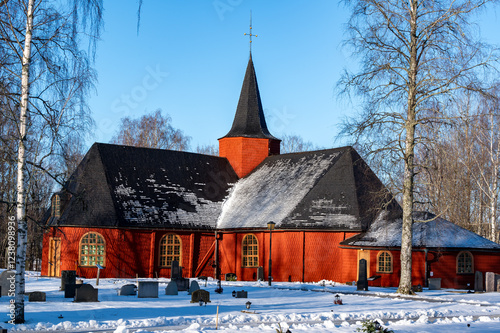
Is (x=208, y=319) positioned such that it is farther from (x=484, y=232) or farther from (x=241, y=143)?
(x=484, y=232)

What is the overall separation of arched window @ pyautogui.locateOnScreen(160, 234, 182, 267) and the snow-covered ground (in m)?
10.0

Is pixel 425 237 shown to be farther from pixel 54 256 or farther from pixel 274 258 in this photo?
pixel 54 256

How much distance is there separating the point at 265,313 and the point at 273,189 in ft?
64.8

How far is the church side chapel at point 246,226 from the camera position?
31.8 metres

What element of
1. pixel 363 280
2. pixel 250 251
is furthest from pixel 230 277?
pixel 363 280

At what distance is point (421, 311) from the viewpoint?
19.5 m

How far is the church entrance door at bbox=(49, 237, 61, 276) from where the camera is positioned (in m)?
34.4

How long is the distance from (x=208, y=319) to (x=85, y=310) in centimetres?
371

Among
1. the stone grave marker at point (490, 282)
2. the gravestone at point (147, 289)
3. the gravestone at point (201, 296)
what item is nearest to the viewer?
the gravestone at point (201, 296)

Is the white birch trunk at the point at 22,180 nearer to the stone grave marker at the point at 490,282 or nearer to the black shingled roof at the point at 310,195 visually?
the black shingled roof at the point at 310,195

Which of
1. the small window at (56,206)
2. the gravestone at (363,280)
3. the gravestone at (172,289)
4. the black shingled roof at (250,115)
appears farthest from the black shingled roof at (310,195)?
the gravestone at (172,289)

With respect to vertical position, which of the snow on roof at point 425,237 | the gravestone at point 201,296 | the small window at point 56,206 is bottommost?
the gravestone at point 201,296

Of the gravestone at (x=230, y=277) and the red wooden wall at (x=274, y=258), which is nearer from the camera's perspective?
the red wooden wall at (x=274, y=258)

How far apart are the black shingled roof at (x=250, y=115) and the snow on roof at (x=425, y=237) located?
42.7ft
